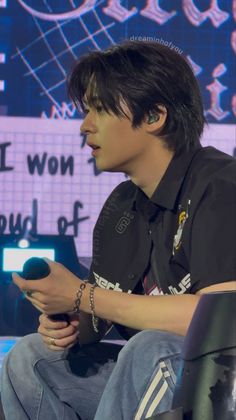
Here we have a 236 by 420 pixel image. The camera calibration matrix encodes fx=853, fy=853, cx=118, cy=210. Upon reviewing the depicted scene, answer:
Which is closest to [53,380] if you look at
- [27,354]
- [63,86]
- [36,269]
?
[27,354]

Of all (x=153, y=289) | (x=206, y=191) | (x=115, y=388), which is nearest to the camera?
(x=115, y=388)

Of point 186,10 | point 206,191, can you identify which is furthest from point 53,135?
point 206,191

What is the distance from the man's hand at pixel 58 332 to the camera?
1.61 meters

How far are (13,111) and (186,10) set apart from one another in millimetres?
784

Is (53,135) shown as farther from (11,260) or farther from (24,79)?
(11,260)

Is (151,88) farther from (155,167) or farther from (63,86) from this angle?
(63,86)

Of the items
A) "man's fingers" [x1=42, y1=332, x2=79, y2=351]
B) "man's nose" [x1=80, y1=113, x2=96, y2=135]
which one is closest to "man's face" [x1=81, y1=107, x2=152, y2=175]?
"man's nose" [x1=80, y1=113, x2=96, y2=135]

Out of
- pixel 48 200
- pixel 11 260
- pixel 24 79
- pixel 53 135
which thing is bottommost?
pixel 11 260

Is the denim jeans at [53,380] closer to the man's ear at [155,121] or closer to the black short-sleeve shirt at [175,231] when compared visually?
the black short-sleeve shirt at [175,231]

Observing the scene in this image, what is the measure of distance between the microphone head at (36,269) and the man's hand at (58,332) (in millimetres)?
157

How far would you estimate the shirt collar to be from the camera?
163cm

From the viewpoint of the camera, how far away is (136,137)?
1.72 meters

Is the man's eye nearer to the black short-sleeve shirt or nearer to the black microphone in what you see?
the black short-sleeve shirt

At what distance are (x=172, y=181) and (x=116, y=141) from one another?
151mm
